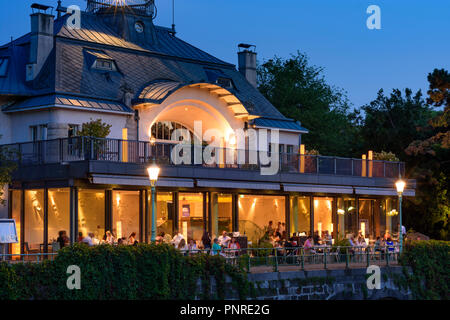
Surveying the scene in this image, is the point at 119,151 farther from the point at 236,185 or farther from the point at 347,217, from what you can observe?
the point at 347,217

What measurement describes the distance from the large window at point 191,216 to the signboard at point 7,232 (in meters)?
9.05

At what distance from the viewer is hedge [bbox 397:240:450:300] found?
3141 cm

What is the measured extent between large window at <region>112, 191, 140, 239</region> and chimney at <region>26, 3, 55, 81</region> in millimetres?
7723

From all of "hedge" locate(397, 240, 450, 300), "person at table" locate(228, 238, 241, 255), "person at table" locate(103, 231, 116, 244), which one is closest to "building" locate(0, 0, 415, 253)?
"person at table" locate(103, 231, 116, 244)

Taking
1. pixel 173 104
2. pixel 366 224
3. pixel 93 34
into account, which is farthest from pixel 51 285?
pixel 366 224

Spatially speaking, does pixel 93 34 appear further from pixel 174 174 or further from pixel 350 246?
pixel 350 246

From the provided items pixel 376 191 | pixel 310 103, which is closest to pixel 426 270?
pixel 376 191

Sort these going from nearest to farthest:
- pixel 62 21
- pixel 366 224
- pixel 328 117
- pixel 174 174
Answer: pixel 174 174
pixel 62 21
pixel 366 224
pixel 328 117

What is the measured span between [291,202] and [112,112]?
31.8ft

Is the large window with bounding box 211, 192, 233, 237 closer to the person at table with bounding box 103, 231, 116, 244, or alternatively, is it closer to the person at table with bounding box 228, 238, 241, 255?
the person at table with bounding box 228, 238, 241, 255

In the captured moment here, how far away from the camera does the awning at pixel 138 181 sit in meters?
31.6

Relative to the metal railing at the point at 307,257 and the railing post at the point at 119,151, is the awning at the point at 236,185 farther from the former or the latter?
the metal railing at the point at 307,257

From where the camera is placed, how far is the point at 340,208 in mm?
43500

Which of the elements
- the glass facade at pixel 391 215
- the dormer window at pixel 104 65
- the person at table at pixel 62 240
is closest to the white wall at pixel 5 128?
the dormer window at pixel 104 65
